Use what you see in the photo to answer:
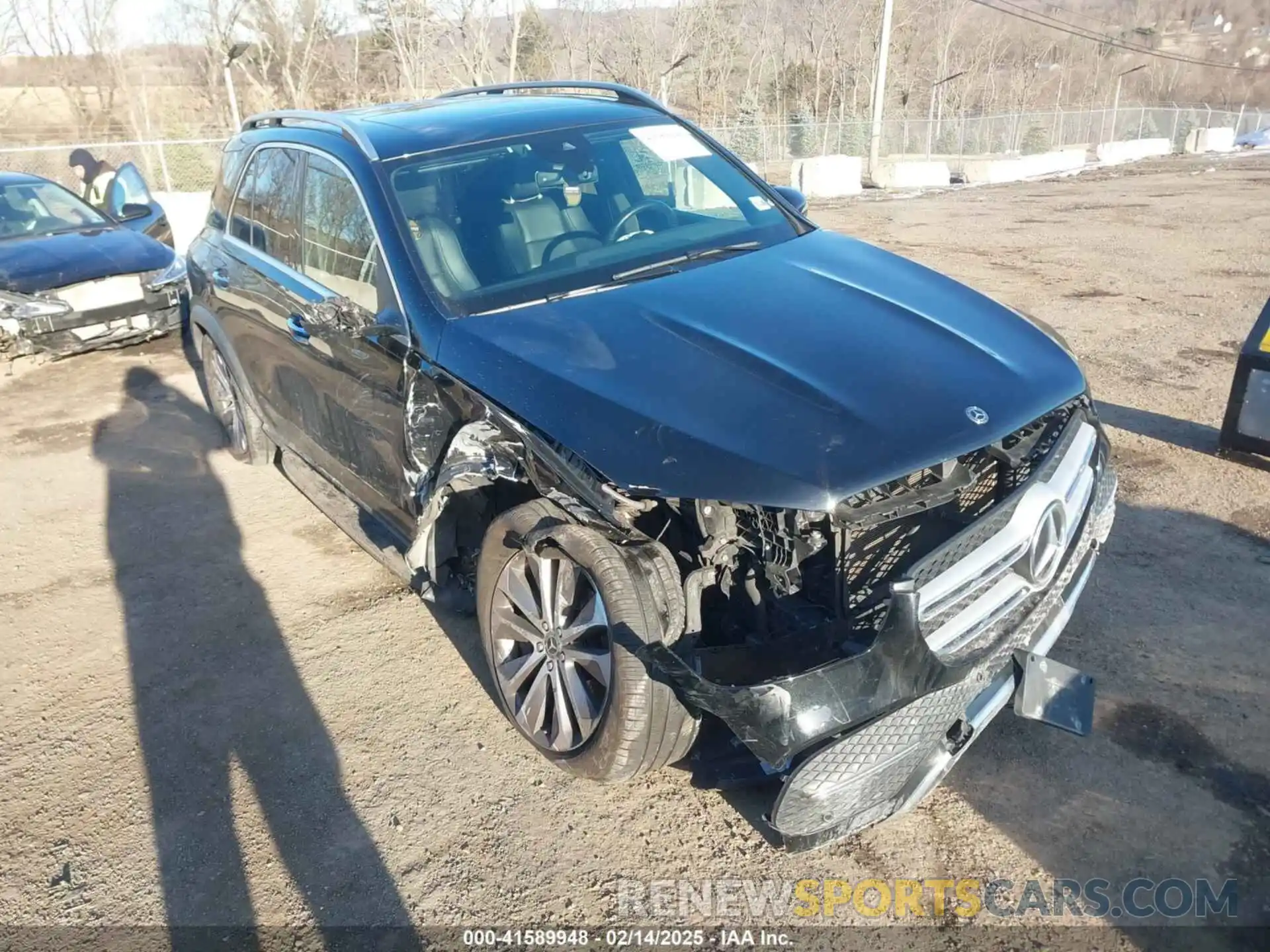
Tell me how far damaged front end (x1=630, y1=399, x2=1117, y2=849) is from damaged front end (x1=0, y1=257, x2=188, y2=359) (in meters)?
6.37

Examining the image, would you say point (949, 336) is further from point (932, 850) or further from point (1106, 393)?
point (1106, 393)

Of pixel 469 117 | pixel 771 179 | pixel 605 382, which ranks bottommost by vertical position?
pixel 771 179

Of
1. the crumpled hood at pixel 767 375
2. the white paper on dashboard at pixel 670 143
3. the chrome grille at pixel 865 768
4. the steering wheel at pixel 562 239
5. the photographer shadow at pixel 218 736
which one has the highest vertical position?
the white paper on dashboard at pixel 670 143

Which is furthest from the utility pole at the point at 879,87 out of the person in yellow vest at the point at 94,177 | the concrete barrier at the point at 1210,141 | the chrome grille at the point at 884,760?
the chrome grille at the point at 884,760

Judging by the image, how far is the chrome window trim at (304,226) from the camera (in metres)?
3.43

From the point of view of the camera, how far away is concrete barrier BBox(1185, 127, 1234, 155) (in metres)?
34.6

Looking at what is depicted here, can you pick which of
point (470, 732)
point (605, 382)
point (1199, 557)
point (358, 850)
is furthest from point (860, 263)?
point (358, 850)

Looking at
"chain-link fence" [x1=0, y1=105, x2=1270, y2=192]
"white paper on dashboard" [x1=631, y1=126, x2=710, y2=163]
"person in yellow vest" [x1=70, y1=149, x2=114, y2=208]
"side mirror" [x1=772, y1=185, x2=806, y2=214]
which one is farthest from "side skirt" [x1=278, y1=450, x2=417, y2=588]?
"chain-link fence" [x1=0, y1=105, x2=1270, y2=192]

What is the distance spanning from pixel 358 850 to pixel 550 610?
0.92 meters

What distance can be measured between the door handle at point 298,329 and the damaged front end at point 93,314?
3802mm

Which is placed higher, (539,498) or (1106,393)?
(539,498)

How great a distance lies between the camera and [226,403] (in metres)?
5.89

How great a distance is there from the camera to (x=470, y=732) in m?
3.36

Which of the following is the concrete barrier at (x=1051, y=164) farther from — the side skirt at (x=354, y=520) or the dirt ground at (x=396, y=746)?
the side skirt at (x=354, y=520)
